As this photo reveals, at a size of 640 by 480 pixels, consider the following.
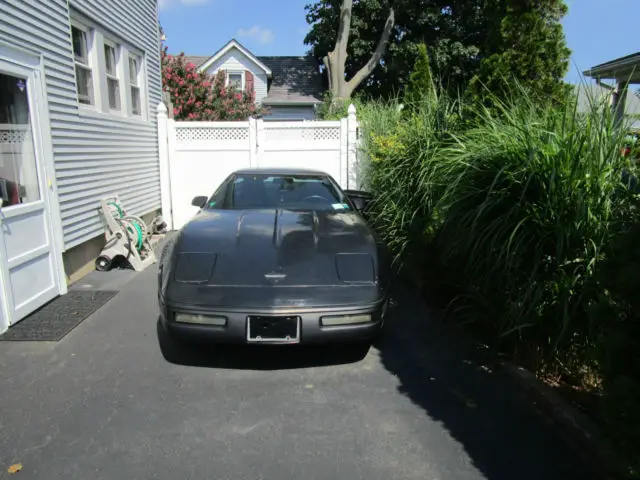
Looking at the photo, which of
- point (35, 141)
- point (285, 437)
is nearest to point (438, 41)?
point (35, 141)

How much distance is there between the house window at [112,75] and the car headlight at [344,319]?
5.73m

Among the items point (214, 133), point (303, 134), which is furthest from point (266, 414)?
point (214, 133)

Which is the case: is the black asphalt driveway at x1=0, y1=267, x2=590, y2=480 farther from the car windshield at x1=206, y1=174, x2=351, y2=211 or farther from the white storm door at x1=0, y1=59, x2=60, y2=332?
the car windshield at x1=206, y1=174, x2=351, y2=211

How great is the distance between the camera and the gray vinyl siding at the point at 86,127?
196 inches

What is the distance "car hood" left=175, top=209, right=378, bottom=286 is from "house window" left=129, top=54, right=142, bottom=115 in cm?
488

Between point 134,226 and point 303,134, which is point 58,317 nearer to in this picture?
point 134,226

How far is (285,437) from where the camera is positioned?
8.68 feet

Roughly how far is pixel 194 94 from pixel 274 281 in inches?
537

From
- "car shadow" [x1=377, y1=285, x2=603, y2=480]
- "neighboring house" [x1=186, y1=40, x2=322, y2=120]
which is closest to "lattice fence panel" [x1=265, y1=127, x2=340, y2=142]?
"car shadow" [x1=377, y1=285, x2=603, y2=480]

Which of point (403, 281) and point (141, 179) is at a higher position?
point (141, 179)

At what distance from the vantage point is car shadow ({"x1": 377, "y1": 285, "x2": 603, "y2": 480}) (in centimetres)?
242

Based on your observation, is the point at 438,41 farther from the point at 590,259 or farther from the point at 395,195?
the point at 590,259

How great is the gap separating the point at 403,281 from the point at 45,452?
422 centimetres

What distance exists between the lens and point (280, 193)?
498cm
